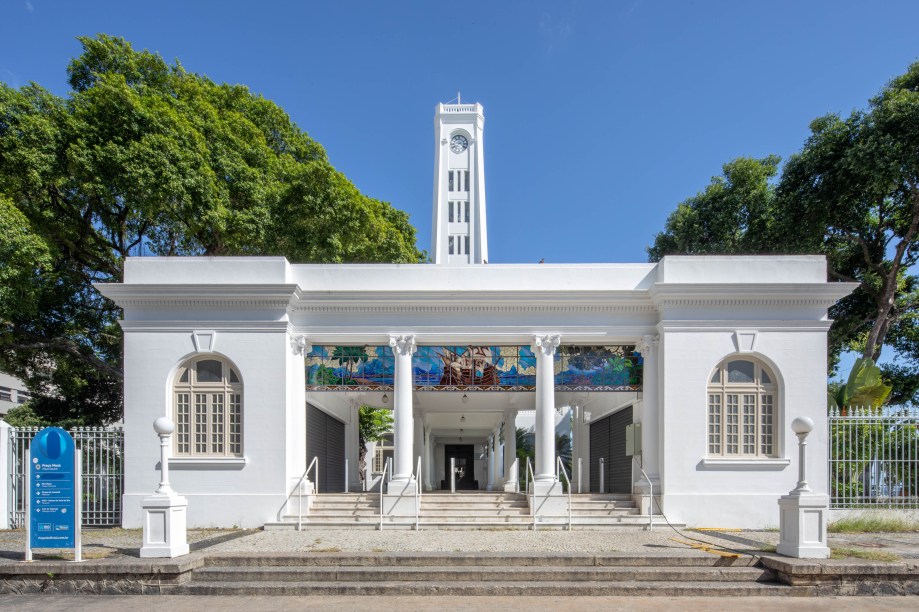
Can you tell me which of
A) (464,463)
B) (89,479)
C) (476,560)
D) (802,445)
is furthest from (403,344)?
(464,463)

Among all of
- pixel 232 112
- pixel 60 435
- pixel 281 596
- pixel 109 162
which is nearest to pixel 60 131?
pixel 109 162

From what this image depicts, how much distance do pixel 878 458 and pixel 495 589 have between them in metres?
9.53

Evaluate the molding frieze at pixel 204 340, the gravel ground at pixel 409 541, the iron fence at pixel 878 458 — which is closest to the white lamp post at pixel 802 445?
the gravel ground at pixel 409 541

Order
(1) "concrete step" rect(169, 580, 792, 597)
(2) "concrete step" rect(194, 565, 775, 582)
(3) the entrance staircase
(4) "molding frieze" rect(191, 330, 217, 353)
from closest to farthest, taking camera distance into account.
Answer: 1. (1) "concrete step" rect(169, 580, 792, 597)
2. (2) "concrete step" rect(194, 565, 775, 582)
3. (3) the entrance staircase
4. (4) "molding frieze" rect(191, 330, 217, 353)

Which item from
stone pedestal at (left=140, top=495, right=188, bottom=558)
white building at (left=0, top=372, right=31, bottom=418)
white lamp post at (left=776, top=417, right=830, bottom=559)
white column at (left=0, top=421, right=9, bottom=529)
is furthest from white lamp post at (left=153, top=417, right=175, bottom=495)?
white building at (left=0, top=372, right=31, bottom=418)

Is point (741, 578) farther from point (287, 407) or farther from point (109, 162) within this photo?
point (109, 162)

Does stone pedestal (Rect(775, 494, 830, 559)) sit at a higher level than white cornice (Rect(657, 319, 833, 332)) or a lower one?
lower

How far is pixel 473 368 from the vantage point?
51.9 ft

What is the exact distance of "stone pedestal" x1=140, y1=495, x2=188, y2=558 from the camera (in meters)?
9.85

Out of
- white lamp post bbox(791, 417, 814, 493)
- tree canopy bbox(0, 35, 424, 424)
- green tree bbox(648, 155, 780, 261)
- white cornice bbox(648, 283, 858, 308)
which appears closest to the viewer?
white lamp post bbox(791, 417, 814, 493)

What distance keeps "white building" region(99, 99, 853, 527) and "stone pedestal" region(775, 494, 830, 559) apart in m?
3.77

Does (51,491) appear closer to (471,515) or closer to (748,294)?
(471,515)

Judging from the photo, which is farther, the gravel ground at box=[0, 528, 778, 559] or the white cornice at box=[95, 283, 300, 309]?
the white cornice at box=[95, 283, 300, 309]

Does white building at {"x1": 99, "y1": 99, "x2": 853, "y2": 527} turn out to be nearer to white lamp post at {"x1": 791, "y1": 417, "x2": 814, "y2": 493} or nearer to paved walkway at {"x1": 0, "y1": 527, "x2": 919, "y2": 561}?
paved walkway at {"x1": 0, "y1": 527, "x2": 919, "y2": 561}
